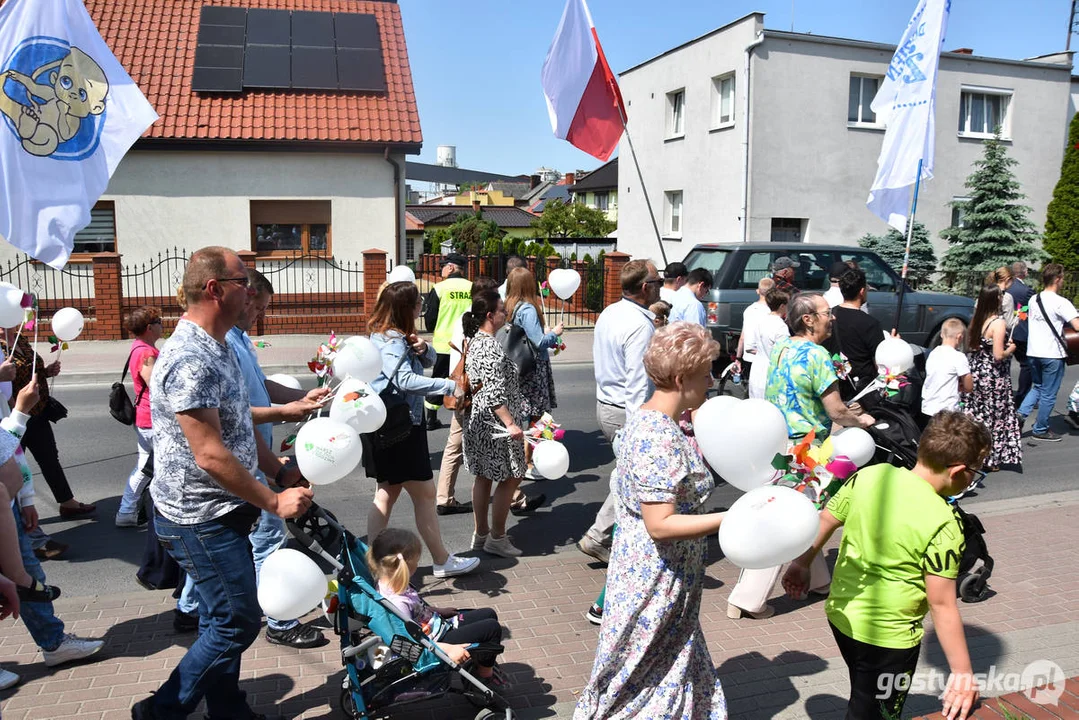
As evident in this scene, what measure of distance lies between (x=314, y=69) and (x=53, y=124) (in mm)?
15983

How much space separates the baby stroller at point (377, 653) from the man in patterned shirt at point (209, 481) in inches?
12.8

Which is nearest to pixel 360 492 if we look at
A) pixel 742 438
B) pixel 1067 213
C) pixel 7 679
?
pixel 7 679

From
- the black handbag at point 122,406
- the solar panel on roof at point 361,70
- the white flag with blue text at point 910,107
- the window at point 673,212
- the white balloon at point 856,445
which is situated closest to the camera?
the white balloon at point 856,445

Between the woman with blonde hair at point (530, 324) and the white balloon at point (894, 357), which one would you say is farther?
the woman with blonde hair at point (530, 324)

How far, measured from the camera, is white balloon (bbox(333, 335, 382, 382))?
425cm

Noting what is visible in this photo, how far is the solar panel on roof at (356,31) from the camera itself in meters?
20.1

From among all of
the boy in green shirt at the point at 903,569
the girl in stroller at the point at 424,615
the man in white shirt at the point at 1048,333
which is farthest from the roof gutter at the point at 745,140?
the boy in green shirt at the point at 903,569

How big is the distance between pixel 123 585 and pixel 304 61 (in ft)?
55.0

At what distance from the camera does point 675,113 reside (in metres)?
27.7

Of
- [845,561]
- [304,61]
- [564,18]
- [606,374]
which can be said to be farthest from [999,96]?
[845,561]

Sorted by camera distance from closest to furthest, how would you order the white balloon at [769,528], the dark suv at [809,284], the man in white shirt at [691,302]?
1. the white balloon at [769,528]
2. the man in white shirt at [691,302]
3. the dark suv at [809,284]

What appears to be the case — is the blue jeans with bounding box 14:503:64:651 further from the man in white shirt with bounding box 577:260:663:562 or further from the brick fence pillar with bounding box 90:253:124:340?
the brick fence pillar with bounding box 90:253:124:340

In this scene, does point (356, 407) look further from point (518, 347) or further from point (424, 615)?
point (518, 347)

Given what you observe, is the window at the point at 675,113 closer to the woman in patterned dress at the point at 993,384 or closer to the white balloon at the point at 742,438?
the woman in patterned dress at the point at 993,384
